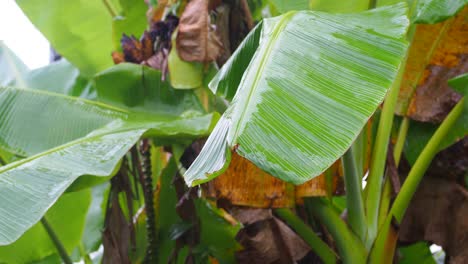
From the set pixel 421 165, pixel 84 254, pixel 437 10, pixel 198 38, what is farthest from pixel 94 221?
pixel 437 10

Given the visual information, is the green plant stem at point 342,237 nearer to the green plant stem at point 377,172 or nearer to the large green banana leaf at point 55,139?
the green plant stem at point 377,172

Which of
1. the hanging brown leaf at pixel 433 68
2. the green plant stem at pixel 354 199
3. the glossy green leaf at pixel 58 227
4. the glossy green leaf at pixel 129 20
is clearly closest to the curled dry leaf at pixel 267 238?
the green plant stem at pixel 354 199

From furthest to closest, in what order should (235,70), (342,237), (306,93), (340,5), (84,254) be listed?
(84,254), (340,5), (342,237), (235,70), (306,93)

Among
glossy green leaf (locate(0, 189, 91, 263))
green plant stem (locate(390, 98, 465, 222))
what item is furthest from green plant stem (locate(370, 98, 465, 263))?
glossy green leaf (locate(0, 189, 91, 263))

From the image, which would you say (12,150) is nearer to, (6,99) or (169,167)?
(6,99)

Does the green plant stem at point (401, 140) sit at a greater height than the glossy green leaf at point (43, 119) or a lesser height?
lesser

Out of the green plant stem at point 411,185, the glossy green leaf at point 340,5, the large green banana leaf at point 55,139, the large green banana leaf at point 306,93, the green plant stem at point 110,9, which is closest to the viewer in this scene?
the large green banana leaf at point 306,93

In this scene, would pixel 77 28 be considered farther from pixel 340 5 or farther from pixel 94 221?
pixel 340 5

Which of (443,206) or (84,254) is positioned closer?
(443,206)
